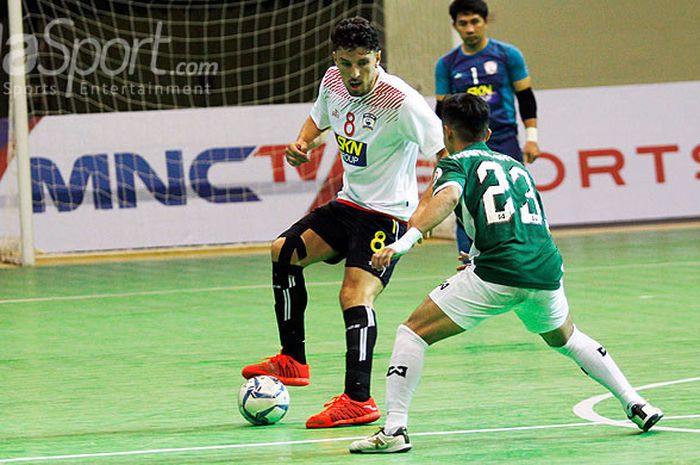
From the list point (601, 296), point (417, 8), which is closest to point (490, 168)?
point (601, 296)

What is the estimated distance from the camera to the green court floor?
17.9 feet

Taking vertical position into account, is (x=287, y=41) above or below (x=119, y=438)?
above

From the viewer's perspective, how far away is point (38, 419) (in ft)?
20.7

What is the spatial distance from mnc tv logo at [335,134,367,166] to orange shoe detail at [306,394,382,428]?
117 centimetres

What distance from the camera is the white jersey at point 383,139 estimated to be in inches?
251

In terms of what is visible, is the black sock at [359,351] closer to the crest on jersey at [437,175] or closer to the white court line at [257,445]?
the white court line at [257,445]

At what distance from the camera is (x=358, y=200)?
21.5ft

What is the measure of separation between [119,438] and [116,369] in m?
2.03

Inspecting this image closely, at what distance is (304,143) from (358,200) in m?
0.48

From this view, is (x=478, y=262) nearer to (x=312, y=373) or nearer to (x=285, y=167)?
(x=312, y=373)

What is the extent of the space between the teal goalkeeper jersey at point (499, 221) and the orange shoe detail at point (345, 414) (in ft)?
3.10

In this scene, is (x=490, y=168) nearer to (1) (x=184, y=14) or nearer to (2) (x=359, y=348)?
(2) (x=359, y=348)

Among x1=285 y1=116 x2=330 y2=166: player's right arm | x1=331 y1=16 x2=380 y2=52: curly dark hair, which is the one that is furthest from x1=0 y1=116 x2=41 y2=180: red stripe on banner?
x1=331 y1=16 x2=380 y2=52: curly dark hair

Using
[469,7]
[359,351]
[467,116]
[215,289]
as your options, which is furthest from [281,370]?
[215,289]
